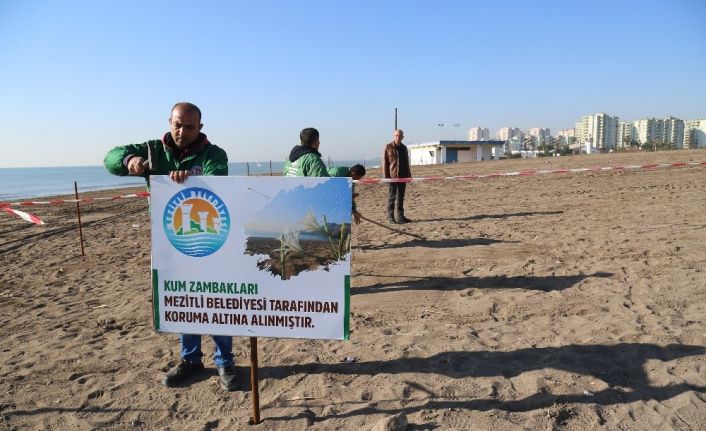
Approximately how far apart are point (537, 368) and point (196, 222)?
101 inches

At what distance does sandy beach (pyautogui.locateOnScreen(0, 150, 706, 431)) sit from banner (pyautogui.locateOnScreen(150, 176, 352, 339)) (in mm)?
716

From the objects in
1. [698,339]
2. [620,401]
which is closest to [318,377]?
[620,401]

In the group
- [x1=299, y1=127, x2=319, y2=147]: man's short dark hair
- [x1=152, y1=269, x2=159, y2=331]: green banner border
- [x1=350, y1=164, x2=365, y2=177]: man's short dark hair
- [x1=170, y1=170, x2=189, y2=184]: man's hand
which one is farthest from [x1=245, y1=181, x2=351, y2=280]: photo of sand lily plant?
[x1=350, y1=164, x2=365, y2=177]: man's short dark hair

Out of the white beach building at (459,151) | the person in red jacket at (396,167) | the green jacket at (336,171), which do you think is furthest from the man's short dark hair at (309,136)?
the white beach building at (459,151)

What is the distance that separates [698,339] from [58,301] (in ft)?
21.5

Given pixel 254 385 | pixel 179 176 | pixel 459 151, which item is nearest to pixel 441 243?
pixel 254 385

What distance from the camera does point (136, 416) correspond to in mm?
2654

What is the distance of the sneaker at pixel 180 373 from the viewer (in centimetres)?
298

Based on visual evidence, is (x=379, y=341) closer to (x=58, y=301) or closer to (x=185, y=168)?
(x=185, y=168)

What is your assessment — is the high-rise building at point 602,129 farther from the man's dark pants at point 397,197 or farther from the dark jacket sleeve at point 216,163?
the dark jacket sleeve at point 216,163

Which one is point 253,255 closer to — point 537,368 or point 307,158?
point 307,158

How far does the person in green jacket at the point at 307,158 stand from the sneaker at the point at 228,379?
185cm

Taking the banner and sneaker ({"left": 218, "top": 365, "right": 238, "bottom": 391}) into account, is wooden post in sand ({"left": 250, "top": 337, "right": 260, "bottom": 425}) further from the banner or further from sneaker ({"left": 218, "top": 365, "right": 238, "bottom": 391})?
sneaker ({"left": 218, "top": 365, "right": 238, "bottom": 391})

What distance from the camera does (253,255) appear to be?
7.55 feet
